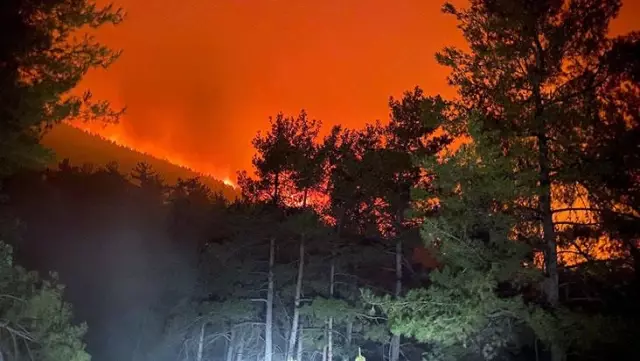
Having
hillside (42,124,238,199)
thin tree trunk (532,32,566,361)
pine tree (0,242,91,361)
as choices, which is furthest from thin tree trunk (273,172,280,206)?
thin tree trunk (532,32,566,361)

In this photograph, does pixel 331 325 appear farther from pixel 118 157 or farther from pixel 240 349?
pixel 118 157

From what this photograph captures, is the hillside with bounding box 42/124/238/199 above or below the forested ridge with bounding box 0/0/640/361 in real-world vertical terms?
above

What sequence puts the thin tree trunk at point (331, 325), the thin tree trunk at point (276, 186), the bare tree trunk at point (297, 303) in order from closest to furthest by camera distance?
the bare tree trunk at point (297, 303) < the thin tree trunk at point (331, 325) < the thin tree trunk at point (276, 186)

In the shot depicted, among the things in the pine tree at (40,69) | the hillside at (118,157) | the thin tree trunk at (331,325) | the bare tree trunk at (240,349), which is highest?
the hillside at (118,157)

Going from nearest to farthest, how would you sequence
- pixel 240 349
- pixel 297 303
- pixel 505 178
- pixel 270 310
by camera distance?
1. pixel 505 178
2. pixel 297 303
3. pixel 270 310
4. pixel 240 349

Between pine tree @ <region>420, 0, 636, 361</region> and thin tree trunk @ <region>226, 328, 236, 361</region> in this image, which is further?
thin tree trunk @ <region>226, 328, 236, 361</region>

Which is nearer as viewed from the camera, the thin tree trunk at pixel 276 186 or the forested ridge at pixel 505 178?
the forested ridge at pixel 505 178

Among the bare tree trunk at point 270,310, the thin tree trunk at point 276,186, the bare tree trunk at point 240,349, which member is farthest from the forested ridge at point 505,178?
the bare tree trunk at point 240,349

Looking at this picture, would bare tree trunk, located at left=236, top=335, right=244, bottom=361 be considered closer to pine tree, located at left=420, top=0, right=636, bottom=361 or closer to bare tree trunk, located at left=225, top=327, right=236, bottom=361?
bare tree trunk, located at left=225, top=327, right=236, bottom=361

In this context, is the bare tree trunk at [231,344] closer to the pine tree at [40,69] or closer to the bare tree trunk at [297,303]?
the bare tree trunk at [297,303]

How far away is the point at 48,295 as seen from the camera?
9312 millimetres

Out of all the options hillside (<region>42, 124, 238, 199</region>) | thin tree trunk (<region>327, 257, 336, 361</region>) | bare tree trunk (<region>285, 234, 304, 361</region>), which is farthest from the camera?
hillside (<region>42, 124, 238, 199</region>)

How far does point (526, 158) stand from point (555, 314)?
101 inches

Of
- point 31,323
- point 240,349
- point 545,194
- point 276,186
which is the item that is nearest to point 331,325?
point 240,349
